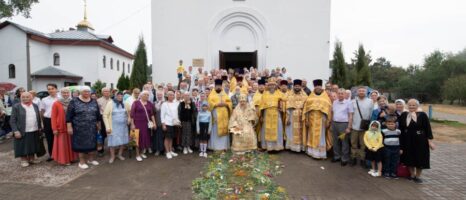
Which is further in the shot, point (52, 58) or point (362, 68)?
point (52, 58)

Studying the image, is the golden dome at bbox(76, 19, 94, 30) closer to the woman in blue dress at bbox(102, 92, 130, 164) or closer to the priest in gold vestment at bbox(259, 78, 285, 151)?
the woman in blue dress at bbox(102, 92, 130, 164)

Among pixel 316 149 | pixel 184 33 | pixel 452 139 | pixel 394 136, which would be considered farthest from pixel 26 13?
pixel 452 139

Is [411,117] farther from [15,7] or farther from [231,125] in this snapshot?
[15,7]

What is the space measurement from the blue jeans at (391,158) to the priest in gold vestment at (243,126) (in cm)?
309

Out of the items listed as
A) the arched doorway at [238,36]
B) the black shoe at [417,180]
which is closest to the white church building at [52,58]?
the arched doorway at [238,36]

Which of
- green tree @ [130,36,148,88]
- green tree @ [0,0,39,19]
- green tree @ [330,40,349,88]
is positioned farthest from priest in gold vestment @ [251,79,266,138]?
green tree @ [0,0,39,19]

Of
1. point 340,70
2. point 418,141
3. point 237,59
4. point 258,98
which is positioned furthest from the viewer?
point 237,59

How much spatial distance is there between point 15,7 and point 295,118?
86.9 ft

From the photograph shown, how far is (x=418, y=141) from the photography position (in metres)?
5.63

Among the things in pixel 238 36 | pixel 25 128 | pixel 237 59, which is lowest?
pixel 25 128

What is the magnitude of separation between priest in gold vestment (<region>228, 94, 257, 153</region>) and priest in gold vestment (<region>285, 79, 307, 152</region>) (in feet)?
3.23

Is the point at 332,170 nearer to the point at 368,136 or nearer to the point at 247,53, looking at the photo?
the point at 368,136

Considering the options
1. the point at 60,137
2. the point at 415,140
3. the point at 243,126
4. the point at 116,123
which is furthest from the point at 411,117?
the point at 60,137

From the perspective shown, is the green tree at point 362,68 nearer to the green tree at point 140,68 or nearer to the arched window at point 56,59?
the green tree at point 140,68
